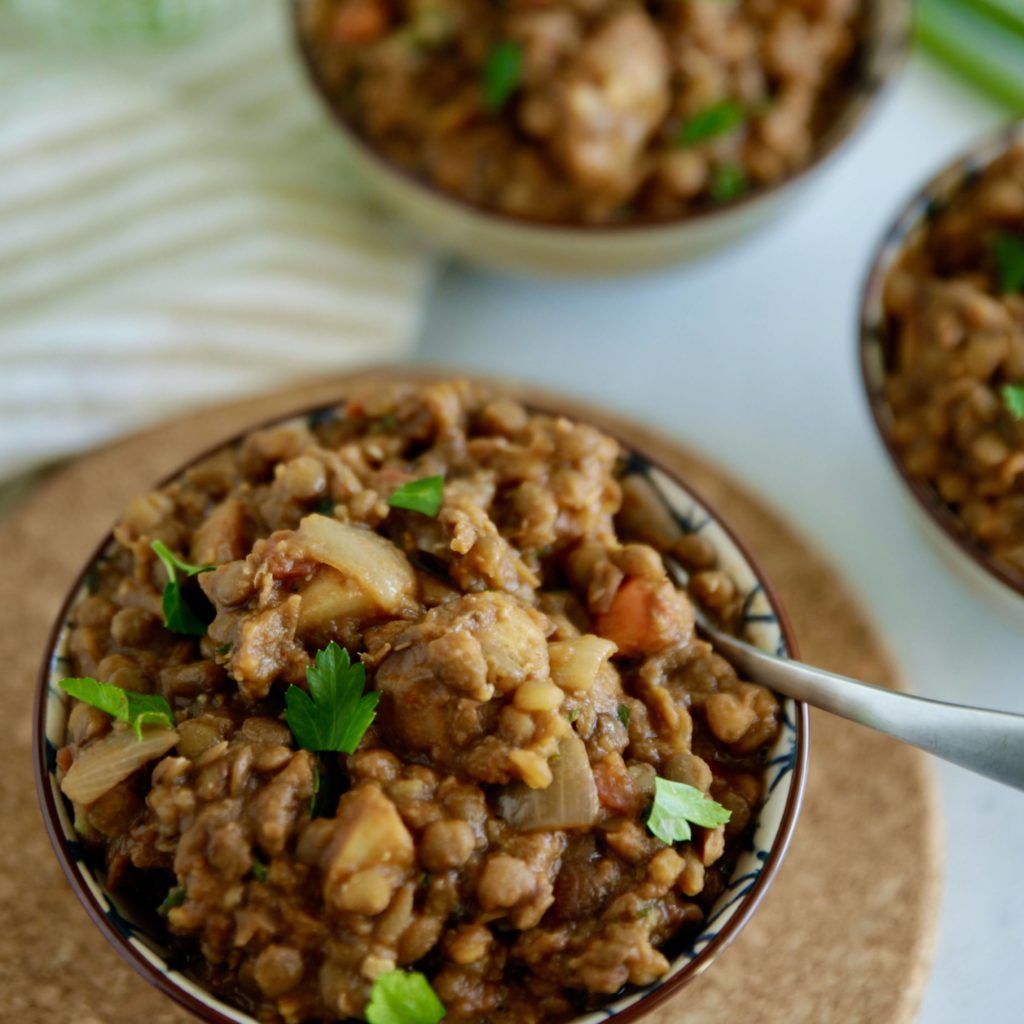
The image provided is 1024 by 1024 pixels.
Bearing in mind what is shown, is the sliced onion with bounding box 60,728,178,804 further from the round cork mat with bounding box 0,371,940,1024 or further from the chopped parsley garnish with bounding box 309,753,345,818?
the round cork mat with bounding box 0,371,940,1024

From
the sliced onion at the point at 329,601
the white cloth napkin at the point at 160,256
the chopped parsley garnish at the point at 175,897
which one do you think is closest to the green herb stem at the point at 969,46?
the white cloth napkin at the point at 160,256

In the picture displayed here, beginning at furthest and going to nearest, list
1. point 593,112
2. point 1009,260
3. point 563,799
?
point 593,112, point 1009,260, point 563,799

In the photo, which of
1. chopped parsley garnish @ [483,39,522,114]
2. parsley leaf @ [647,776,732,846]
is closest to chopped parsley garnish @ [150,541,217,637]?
parsley leaf @ [647,776,732,846]

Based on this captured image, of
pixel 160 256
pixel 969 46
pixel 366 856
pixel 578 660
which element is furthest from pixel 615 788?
pixel 969 46

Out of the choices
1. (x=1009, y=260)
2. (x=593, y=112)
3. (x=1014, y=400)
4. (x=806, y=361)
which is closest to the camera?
(x=1014, y=400)

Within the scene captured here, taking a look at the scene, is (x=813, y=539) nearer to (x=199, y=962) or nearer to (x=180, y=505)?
(x=180, y=505)

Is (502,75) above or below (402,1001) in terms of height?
above

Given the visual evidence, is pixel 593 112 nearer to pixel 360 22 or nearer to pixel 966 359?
pixel 360 22

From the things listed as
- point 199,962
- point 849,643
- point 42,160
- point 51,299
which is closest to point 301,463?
point 199,962
